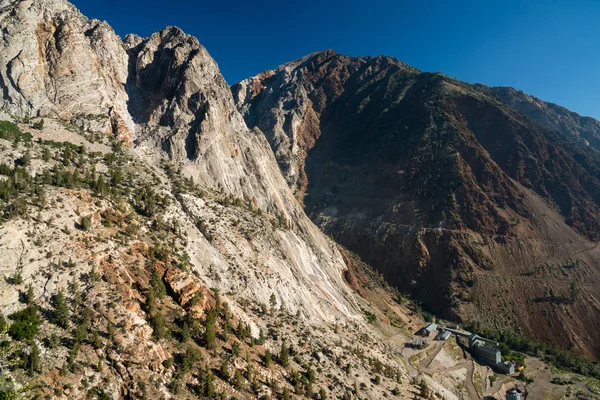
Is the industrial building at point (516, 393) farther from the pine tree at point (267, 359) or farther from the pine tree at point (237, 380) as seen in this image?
the pine tree at point (237, 380)

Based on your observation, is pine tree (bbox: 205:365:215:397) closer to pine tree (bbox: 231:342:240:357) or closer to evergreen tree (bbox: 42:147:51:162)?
pine tree (bbox: 231:342:240:357)

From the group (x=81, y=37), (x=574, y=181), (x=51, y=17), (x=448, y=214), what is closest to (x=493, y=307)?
(x=448, y=214)

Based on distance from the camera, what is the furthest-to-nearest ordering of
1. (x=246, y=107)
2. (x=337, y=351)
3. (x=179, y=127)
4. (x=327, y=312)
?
(x=246, y=107)
(x=179, y=127)
(x=327, y=312)
(x=337, y=351)

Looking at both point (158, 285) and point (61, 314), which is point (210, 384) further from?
point (61, 314)

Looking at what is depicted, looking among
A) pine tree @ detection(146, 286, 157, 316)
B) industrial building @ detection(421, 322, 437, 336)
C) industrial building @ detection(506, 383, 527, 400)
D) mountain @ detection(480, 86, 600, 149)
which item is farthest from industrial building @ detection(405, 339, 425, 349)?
mountain @ detection(480, 86, 600, 149)

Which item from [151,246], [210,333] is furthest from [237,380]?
[151,246]

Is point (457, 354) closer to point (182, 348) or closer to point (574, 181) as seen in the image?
point (182, 348)
